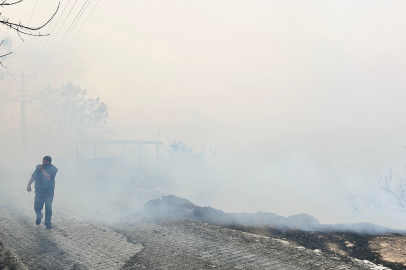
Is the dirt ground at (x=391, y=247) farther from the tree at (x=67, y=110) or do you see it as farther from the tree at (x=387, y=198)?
the tree at (x=67, y=110)

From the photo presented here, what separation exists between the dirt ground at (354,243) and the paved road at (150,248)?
1.55ft

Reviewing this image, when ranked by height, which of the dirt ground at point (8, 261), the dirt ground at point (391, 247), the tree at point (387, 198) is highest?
the dirt ground at point (8, 261)

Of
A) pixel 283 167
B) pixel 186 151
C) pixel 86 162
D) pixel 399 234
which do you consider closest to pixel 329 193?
pixel 283 167

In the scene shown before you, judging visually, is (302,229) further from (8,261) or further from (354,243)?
(8,261)

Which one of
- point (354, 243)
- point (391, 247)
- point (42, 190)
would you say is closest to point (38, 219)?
point (42, 190)

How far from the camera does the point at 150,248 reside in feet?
20.4

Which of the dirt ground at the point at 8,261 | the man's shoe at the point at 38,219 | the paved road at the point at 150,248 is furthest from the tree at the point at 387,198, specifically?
the dirt ground at the point at 8,261

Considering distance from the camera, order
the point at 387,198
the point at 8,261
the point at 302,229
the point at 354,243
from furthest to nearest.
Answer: the point at 387,198 < the point at 302,229 < the point at 354,243 < the point at 8,261

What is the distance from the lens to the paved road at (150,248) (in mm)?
5348

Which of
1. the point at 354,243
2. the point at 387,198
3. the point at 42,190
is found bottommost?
the point at 387,198

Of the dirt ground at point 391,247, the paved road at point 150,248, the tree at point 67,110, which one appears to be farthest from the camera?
the tree at point 67,110

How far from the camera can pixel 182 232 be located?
7.26m

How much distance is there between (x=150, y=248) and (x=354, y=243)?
14.0 ft

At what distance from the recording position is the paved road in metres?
5.35
